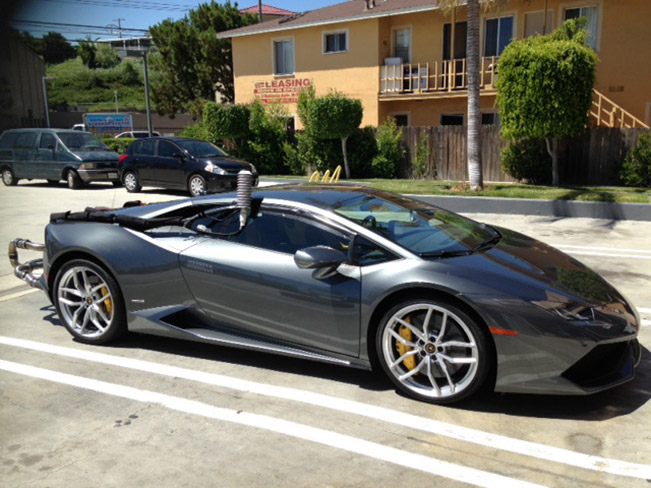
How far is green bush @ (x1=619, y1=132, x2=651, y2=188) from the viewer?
14.9m

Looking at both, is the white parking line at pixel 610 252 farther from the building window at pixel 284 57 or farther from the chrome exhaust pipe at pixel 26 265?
the building window at pixel 284 57

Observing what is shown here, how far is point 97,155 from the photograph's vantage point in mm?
18047

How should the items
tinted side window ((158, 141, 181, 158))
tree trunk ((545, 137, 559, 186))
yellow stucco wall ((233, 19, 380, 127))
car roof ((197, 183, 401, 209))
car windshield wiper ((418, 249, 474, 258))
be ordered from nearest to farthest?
car windshield wiper ((418, 249, 474, 258))
car roof ((197, 183, 401, 209))
tree trunk ((545, 137, 559, 186))
tinted side window ((158, 141, 181, 158))
yellow stucco wall ((233, 19, 380, 127))

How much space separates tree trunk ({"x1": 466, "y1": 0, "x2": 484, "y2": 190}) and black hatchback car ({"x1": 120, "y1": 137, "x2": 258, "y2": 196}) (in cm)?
556

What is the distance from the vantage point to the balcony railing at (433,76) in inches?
840

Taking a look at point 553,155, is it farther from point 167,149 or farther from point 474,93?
point 167,149

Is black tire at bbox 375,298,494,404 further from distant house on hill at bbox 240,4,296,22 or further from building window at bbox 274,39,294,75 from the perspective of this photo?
distant house on hill at bbox 240,4,296,22

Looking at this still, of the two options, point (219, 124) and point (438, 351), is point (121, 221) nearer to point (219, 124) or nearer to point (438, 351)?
point (438, 351)

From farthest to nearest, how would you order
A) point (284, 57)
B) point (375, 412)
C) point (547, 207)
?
1. point (284, 57)
2. point (547, 207)
3. point (375, 412)

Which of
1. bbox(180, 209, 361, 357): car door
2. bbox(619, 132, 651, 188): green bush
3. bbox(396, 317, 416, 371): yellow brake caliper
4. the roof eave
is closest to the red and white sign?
the roof eave

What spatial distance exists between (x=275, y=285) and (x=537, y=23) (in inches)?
788

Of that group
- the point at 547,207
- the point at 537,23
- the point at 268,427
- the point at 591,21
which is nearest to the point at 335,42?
the point at 537,23

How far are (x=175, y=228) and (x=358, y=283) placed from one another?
1729mm

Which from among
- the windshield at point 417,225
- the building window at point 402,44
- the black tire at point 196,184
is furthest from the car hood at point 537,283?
the building window at point 402,44
